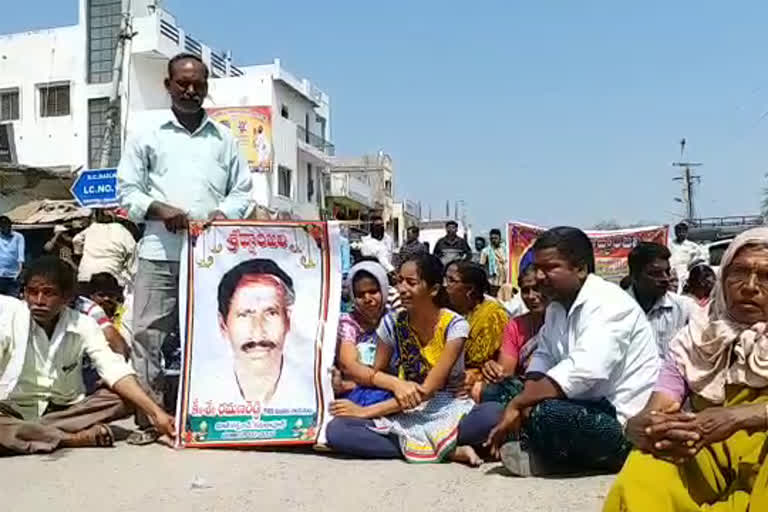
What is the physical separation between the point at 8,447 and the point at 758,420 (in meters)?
3.37

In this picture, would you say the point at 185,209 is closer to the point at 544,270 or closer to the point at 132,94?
the point at 544,270

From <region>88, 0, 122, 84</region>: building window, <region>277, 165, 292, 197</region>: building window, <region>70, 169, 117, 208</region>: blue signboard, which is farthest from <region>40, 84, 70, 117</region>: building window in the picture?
<region>70, 169, 117, 208</region>: blue signboard

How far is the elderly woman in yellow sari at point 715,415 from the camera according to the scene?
2312 mm

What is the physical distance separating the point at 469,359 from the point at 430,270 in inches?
27.5

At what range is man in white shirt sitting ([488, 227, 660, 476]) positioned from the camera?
3369 mm

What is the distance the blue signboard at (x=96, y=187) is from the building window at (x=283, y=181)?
22.4 m

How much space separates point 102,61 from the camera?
92.7 feet

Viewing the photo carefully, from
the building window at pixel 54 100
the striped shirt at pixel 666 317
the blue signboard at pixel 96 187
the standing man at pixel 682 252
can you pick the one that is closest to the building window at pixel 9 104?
the building window at pixel 54 100

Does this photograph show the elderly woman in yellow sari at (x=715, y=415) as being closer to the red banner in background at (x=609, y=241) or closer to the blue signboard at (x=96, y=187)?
the blue signboard at (x=96, y=187)

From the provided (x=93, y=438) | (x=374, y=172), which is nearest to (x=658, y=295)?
(x=93, y=438)

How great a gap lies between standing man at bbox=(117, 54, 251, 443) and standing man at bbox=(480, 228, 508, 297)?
899cm

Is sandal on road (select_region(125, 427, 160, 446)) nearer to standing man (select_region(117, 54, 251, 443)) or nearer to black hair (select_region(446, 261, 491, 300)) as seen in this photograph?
standing man (select_region(117, 54, 251, 443))

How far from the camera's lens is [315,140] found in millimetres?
39312

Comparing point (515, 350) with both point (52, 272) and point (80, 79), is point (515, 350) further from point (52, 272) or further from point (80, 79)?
point (80, 79)
